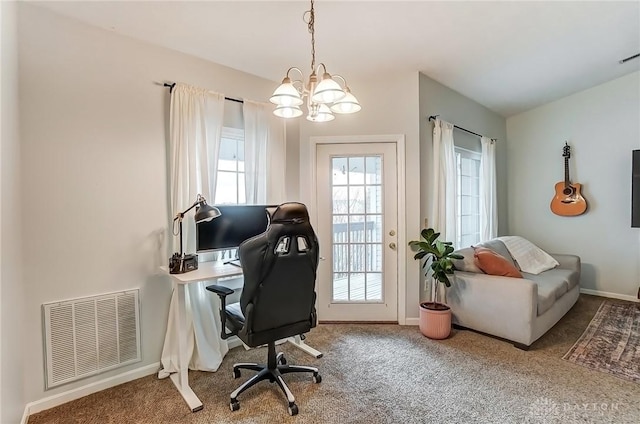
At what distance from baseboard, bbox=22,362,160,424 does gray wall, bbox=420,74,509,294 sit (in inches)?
113

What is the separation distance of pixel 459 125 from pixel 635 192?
86.2 inches

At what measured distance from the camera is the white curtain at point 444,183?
355 centimetres

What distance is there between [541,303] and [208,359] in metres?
2.95

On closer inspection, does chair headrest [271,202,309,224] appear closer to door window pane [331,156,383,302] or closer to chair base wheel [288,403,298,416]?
chair base wheel [288,403,298,416]

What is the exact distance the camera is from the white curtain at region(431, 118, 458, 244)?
355cm

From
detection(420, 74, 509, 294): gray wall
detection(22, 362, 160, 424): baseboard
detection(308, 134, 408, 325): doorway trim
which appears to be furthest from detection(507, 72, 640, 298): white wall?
detection(22, 362, 160, 424): baseboard

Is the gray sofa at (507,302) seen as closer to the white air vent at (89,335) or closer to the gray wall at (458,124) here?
the gray wall at (458,124)

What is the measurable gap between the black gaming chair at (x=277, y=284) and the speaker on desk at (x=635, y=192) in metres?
4.18

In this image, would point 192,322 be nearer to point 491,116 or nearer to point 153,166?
point 153,166

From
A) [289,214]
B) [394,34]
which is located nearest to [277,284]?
[289,214]

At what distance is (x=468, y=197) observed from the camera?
A: 14.5ft

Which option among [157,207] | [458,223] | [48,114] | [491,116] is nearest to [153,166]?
[157,207]

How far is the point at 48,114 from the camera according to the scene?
2.05m

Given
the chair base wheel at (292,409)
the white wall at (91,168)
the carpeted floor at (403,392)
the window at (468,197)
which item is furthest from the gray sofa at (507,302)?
the white wall at (91,168)
